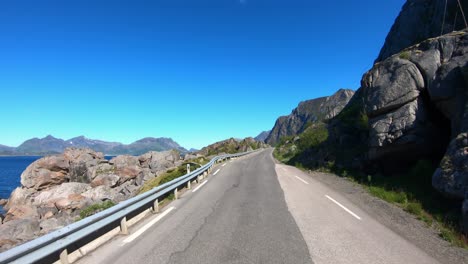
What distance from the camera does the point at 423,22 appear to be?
3712cm

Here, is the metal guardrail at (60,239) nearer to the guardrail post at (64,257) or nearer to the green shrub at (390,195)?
the guardrail post at (64,257)

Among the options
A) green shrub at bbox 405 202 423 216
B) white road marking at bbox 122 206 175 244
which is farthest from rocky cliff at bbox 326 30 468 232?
white road marking at bbox 122 206 175 244

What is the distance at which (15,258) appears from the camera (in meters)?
3.85

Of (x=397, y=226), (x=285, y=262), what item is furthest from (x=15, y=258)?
(x=397, y=226)

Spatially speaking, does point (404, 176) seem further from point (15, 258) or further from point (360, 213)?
point (15, 258)

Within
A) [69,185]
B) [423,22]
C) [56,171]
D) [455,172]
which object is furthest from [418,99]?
[56,171]

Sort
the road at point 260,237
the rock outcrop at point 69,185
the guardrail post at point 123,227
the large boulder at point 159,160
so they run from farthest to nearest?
the large boulder at point 159,160, the rock outcrop at point 69,185, the guardrail post at point 123,227, the road at point 260,237

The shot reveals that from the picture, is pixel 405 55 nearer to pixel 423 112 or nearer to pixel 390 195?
pixel 423 112

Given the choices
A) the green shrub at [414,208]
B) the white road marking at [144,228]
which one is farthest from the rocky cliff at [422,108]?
the white road marking at [144,228]

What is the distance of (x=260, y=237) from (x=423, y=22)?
42075mm

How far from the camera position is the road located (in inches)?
202

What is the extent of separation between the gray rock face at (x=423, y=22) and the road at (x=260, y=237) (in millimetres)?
29501

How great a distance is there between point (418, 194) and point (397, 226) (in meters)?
4.20

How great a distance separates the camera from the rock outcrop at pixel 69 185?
20.5 meters
